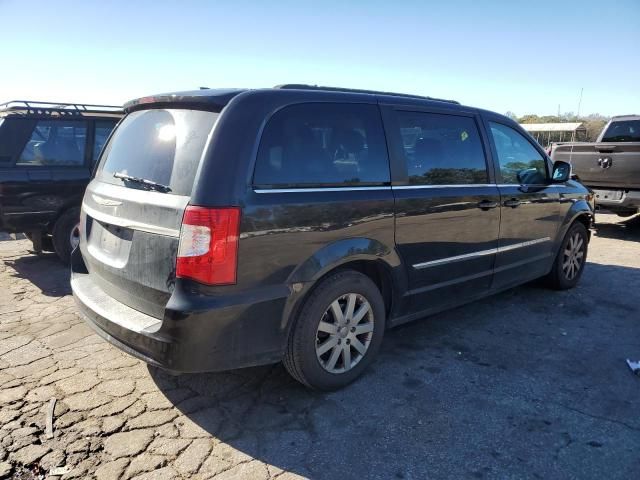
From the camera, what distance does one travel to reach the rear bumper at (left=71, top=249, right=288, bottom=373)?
250 cm

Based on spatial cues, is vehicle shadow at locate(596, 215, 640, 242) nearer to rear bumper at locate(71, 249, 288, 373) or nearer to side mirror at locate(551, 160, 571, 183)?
side mirror at locate(551, 160, 571, 183)

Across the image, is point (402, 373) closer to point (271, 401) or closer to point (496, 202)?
point (271, 401)

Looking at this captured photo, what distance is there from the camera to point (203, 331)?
2512mm

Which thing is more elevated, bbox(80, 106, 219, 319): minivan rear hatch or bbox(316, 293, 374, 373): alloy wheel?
bbox(80, 106, 219, 319): minivan rear hatch

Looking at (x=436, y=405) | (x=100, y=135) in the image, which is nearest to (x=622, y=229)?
(x=436, y=405)

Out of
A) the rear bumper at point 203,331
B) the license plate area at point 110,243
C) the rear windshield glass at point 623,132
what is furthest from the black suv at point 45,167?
the rear windshield glass at point 623,132

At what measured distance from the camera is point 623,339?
4164mm

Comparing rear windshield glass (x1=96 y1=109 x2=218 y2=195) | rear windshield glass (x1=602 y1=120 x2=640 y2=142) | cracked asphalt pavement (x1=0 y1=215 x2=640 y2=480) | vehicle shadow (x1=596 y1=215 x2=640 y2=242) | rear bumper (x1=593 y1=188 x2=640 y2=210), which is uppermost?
rear windshield glass (x1=602 y1=120 x2=640 y2=142)

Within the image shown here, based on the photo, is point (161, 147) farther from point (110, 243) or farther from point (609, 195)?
point (609, 195)

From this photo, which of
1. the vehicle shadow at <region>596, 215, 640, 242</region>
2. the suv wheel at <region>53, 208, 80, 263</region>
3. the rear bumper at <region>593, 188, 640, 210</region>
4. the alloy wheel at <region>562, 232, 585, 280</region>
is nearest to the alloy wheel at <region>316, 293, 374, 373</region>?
the alloy wheel at <region>562, 232, 585, 280</region>

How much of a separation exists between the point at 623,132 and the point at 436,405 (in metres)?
9.61

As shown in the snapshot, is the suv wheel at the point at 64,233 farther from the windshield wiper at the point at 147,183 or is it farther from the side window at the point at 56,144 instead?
the windshield wiper at the point at 147,183

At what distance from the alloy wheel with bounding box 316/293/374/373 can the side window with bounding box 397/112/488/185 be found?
39.7 inches

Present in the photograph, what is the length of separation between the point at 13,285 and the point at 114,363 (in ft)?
8.96
